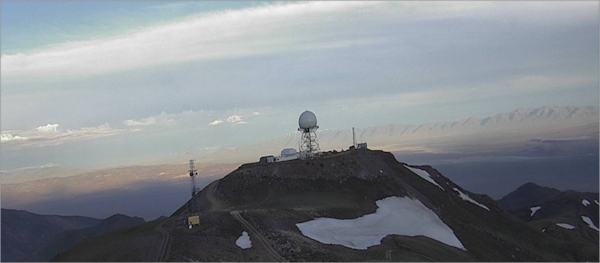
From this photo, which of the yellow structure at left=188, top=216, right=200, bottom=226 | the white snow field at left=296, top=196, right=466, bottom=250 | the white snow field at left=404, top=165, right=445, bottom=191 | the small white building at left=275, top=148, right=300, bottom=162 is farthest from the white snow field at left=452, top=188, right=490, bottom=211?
the yellow structure at left=188, top=216, right=200, bottom=226

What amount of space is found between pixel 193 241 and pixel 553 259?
81.3 metres

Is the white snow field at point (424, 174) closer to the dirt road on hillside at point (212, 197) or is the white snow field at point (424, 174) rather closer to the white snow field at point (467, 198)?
the white snow field at point (467, 198)

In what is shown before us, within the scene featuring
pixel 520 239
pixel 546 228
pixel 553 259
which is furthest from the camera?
pixel 546 228

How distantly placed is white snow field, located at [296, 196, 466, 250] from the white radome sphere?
2297cm

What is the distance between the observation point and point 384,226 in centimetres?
8969

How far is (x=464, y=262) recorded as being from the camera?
3056 inches

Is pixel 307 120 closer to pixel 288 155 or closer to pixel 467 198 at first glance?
pixel 288 155

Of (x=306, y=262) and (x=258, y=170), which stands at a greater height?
(x=258, y=170)

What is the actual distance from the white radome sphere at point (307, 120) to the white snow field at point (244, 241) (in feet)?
173

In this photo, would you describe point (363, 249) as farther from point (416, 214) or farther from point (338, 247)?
point (416, 214)

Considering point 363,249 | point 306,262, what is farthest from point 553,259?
point 306,262

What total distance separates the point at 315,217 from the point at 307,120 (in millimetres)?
37201

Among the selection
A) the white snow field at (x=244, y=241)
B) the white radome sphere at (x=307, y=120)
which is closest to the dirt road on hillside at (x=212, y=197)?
the white radome sphere at (x=307, y=120)

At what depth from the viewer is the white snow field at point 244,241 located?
2485 inches
